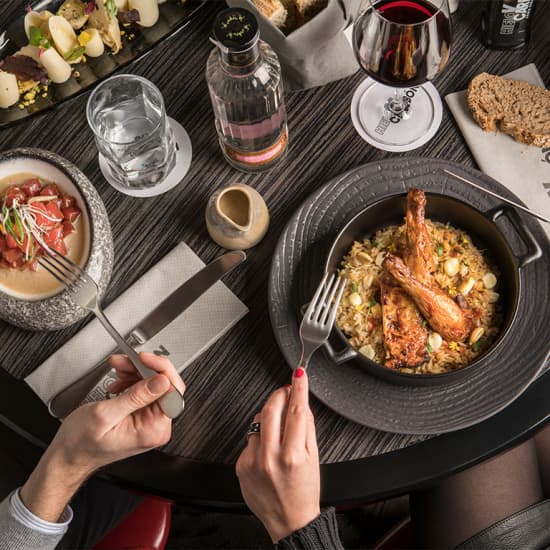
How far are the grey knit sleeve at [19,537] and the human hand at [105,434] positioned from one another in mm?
40

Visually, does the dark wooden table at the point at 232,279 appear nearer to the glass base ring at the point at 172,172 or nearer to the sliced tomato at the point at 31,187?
the glass base ring at the point at 172,172

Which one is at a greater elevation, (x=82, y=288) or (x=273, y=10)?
(x=273, y=10)

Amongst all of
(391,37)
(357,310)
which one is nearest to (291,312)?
(357,310)

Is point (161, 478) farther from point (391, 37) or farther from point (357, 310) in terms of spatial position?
point (391, 37)

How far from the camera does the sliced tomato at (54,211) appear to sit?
143 cm

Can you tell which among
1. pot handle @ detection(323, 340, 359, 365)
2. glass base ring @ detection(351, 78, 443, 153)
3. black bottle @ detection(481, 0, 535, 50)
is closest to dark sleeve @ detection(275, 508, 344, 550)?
pot handle @ detection(323, 340, 359, 365)

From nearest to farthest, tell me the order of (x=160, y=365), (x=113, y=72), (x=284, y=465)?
(x=284, y=465) < (x=160, y=365) < (x=113, y=72)

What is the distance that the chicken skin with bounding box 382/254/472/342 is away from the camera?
1.38 metres

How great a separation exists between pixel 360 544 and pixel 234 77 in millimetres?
1596

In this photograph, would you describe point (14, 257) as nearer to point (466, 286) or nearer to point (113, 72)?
point (113, 72)

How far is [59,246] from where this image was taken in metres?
1.44

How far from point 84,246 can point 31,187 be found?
0.17 metres

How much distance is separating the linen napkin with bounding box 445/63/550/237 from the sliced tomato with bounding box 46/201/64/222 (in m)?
0.93

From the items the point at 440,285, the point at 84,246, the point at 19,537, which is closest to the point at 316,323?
the point at 440,285
